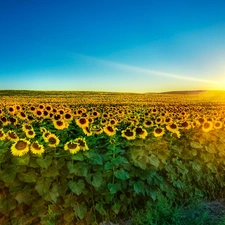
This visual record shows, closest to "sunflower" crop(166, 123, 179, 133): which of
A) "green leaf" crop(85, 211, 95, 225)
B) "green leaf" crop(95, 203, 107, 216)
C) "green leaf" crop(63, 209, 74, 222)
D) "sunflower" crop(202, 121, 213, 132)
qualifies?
"sunflower" crop(202, 121, 213, 132)

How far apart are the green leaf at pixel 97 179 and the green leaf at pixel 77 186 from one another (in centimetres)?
12

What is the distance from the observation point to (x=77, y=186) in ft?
15.6

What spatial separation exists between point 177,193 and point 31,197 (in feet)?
6.59

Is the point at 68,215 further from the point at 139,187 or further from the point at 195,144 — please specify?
the point at 195,144

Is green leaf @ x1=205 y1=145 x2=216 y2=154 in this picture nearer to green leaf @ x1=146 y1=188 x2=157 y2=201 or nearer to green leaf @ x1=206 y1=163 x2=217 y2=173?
green leaf @ x1=206 y1=163 x2=217 y2=173

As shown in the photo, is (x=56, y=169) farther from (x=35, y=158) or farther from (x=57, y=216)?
(x=57, y=216)

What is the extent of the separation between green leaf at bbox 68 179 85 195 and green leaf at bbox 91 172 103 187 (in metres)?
0.12

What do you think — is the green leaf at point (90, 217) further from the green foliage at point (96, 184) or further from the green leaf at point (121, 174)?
the green leaf at point (121, 174)

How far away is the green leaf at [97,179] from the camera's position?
15.7 ft

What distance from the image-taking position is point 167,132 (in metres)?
6.06

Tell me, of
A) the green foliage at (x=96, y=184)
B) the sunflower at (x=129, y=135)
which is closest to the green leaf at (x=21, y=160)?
the green foliage at (x=96, y=184)

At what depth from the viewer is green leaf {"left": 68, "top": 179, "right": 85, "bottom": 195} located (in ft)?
15.5

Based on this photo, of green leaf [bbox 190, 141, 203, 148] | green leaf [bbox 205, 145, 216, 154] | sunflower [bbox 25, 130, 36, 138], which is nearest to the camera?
sunflower [bbox 25, 130, 36, 138]

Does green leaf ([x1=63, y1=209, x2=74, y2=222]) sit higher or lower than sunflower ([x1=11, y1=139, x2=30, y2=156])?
lower
